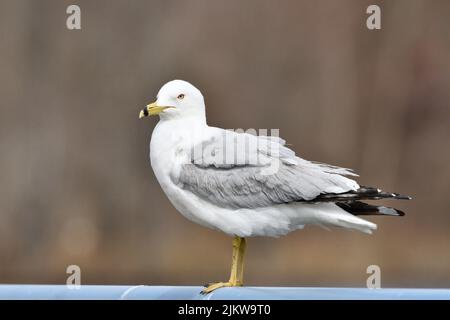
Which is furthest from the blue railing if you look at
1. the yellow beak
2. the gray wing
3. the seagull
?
the yellow beak

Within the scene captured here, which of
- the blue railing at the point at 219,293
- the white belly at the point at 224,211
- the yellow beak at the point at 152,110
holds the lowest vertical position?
the blue railing at the point at 219,293

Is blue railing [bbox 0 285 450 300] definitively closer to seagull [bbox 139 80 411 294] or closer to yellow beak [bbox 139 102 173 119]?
seagull [bbox 139 80 411 294]

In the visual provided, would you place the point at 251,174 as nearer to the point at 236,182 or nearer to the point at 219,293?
the point at 236,182

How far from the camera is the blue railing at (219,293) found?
2117mm

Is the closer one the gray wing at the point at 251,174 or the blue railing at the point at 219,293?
the blue railing at the point at 219,293

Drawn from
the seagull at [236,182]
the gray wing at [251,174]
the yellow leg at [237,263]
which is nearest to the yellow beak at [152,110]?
the seagull at [236,182]

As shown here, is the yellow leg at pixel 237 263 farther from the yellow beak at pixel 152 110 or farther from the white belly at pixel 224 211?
the yellow beak at pixel 152 110

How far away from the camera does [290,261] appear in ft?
15.5

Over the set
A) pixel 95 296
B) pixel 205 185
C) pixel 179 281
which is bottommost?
pixel 179 281

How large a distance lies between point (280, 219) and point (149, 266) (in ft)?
7.92

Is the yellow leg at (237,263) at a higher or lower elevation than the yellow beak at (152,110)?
lower

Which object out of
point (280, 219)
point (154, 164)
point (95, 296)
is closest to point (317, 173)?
point (280, 219)

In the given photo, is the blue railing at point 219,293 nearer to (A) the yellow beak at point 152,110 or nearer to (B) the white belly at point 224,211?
(B) the white belly at point 224,211
